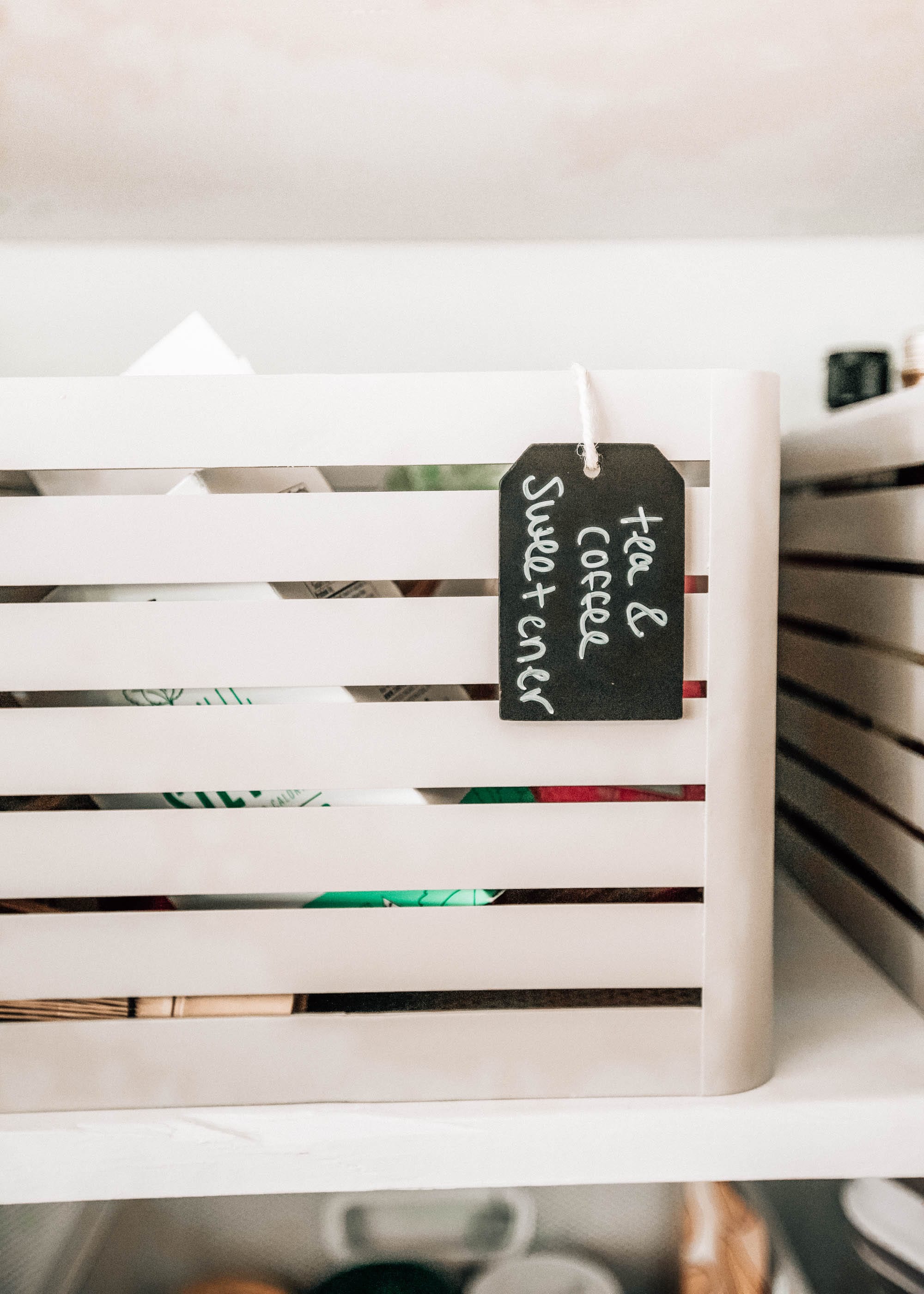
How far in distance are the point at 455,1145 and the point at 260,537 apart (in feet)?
0.99

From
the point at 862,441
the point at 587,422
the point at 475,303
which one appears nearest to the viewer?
the point at 587,422

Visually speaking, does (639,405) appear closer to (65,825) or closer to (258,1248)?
(65,825)

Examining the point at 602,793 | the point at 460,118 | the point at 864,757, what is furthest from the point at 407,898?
the point at 460,118

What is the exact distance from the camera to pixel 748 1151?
0.44 m

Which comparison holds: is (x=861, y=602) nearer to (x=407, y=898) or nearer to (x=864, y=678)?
Answer: (x=864, y=678)

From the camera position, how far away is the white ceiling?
505mm

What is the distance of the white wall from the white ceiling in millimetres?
19

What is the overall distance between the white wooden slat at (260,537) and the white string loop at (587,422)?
4 cm

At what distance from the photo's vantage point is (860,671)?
0.59 m

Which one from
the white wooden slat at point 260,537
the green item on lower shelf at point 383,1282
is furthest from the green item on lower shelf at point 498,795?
the green item on lower shelf at point 383,1282

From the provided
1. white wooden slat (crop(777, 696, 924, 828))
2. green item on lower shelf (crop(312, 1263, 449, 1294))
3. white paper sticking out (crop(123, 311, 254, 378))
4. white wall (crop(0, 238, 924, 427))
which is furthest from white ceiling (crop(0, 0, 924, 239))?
green item on lower shelf (crop(312, 1263, 449, 1294))

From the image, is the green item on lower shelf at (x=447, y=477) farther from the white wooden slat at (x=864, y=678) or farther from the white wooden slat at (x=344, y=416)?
the white wooden slat at (x=864, y=678)

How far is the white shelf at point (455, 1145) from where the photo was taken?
0.43 meters

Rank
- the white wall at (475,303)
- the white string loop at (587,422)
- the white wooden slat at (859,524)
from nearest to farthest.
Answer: the white string loop at (587,422) < the white wooden slat at (859,524) < the white wall at (475,303)
